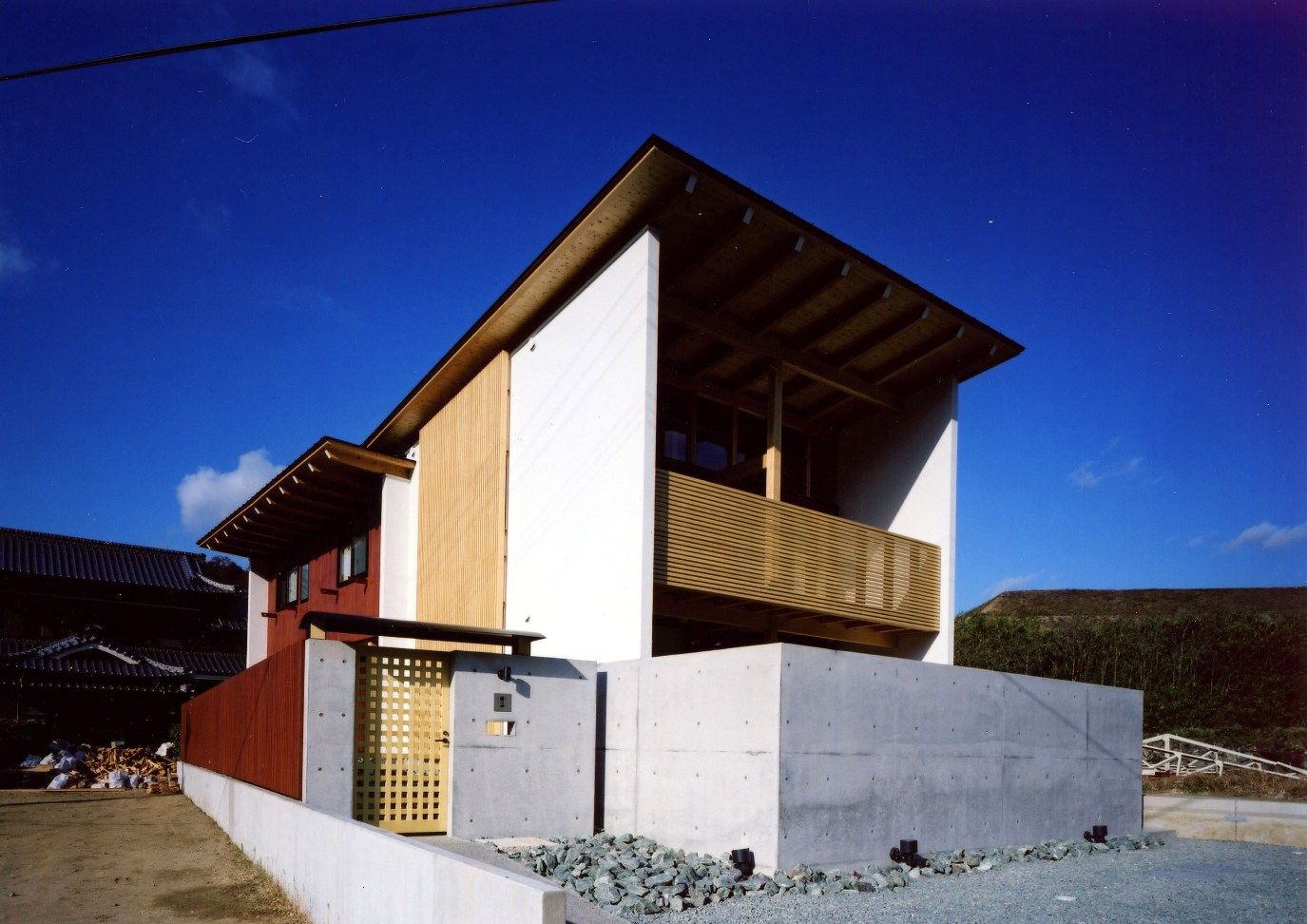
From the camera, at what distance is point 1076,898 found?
24.5 ft

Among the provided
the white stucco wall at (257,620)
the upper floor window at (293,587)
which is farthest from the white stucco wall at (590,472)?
the white stucco wall at (257,620)

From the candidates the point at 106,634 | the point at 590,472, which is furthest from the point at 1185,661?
the point at 106,634

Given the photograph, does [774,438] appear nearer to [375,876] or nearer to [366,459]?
[366,459]

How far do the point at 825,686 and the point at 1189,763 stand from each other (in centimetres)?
1902

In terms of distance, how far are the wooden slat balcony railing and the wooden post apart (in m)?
0.31

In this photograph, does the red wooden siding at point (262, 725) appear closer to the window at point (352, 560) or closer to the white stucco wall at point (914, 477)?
the window at point (352, 560)

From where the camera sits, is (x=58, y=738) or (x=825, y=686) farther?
(x=58, y=738)

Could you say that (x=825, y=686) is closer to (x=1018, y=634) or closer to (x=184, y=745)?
(x=184, y=745)

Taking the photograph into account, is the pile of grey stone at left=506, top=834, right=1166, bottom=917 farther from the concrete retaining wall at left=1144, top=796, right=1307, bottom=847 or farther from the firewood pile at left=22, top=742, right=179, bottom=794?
the firewood pile at left=22, top=742, right=179, bottom=794

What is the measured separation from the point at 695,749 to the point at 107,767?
64.1ft

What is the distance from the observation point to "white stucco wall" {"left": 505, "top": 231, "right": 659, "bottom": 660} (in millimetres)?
10273

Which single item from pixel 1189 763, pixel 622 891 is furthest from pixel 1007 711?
pixel 1189 763

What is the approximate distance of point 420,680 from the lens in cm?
873

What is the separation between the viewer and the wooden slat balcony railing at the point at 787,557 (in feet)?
35.7
